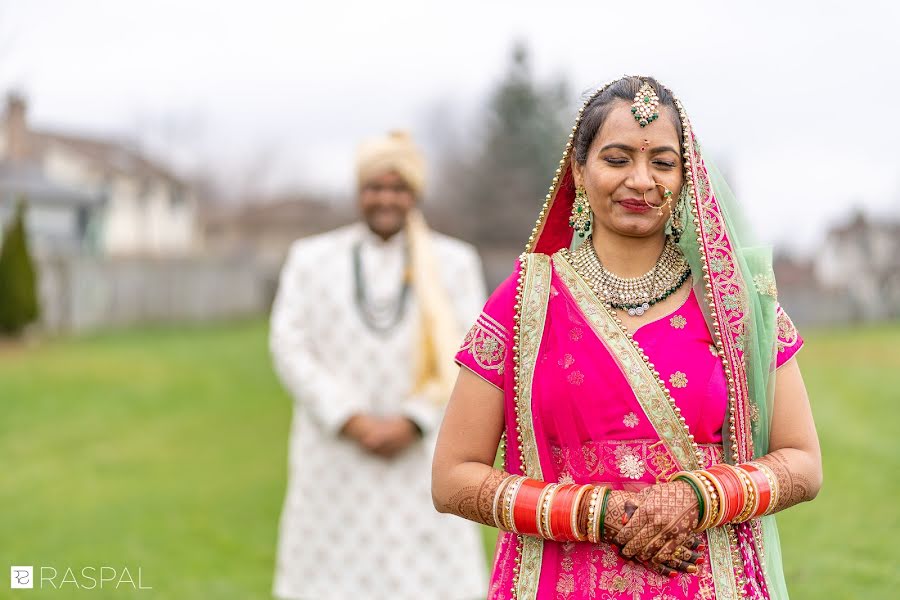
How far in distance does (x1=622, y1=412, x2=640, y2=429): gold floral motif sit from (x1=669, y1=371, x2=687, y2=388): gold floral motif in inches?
4.2

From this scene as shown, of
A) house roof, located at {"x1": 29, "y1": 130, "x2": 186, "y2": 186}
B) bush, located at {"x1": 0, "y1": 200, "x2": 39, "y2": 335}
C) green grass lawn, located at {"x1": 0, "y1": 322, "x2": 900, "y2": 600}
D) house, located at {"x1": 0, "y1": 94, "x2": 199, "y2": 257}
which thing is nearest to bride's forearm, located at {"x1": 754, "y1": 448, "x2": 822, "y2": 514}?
green grass lawn, located at {"x1": 0, "y1": 322, "x2": 900, "y2": 600}

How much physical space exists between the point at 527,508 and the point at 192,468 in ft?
29.8

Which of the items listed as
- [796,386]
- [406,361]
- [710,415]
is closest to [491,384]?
[710,415]

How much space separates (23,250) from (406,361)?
15678 millimetres

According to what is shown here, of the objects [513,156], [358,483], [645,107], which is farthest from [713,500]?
[513,156]

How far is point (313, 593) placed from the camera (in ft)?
16.0

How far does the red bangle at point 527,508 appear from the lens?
7.19ft

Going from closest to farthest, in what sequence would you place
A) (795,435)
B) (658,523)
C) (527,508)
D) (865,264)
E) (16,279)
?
(658,523), (527,508), (795,435), (16,279), (865,264)

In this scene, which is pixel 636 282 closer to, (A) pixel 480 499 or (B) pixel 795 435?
(B) pixel 795 435

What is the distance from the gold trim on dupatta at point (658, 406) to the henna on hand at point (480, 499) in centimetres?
34

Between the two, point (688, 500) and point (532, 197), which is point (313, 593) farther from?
point (532, 197)

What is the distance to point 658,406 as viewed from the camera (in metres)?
2.22

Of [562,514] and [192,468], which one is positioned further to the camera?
[192,468]

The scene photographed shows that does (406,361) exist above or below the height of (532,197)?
below
